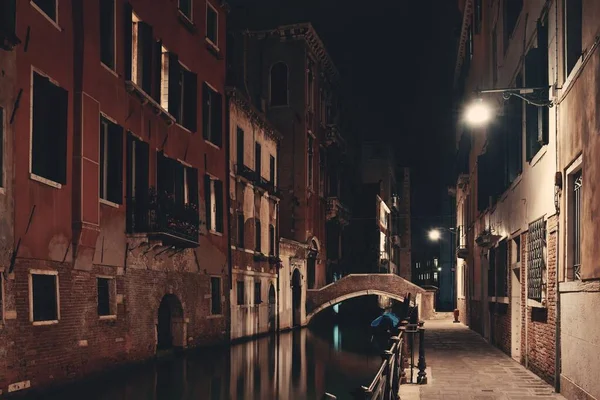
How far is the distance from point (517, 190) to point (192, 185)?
10.0m

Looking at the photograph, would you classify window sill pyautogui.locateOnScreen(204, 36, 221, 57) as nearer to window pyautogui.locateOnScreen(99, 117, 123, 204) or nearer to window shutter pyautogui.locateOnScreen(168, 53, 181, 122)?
window shutter pyautogui.locateOnScreen(168, 53, 181, 122)

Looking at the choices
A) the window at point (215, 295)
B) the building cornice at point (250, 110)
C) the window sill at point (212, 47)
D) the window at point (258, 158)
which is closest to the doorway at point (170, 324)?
the window at point (215, 295)

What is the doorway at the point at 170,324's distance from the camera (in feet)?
64.4

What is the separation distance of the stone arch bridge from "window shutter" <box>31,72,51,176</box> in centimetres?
2342

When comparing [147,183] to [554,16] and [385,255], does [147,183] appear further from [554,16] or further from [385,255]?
[385,255]

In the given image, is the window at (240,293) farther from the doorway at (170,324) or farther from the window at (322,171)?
the window at (322,171)

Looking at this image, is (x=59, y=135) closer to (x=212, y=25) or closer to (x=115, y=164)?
(x=115, y=164)

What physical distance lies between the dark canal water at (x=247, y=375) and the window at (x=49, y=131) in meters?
3.94

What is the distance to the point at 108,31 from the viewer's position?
1582 cm

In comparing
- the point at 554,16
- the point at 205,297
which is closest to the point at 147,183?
the point at 205,297

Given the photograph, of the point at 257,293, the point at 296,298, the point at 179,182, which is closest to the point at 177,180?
the point at 179,182

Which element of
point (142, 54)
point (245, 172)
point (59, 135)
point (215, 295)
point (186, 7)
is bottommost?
point (215, 295)

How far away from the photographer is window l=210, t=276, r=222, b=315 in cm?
2247

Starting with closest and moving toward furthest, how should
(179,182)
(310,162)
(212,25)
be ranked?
(179,182), (212,25), (310,162)
